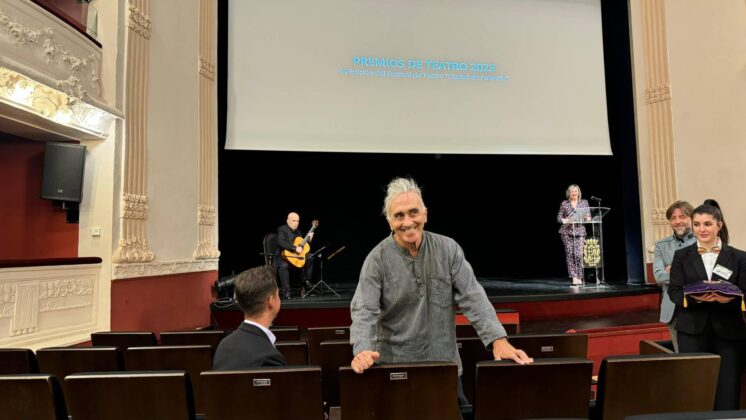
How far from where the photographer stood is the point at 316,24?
19.1ft

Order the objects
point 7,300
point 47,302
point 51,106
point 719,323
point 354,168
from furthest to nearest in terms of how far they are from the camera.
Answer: point 354,168, point 51,106, point 47,302, point 7,300, point 719,323

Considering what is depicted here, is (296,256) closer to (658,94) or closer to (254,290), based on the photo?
(254,290)

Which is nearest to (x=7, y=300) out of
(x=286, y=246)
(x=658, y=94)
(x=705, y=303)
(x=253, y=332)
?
(x=286, y=246)

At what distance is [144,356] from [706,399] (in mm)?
2100

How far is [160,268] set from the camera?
4824 mm

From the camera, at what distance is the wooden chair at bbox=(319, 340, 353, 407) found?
204 centimetres

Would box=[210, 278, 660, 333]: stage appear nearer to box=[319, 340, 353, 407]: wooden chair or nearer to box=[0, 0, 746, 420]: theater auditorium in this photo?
box=[0, 0, 746, 420]: theater auditorium

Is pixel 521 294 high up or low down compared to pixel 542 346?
down

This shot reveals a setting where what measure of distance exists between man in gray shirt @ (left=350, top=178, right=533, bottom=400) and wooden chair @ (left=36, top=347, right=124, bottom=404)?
110 centimetres

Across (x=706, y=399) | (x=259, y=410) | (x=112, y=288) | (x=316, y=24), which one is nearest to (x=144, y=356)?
(x=259, y=410)

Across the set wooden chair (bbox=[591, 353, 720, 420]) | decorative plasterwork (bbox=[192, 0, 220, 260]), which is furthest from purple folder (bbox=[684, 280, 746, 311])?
decorative plasterwork (bbox=[192, 0, 220, 260])

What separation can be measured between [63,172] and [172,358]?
3201 millimetres

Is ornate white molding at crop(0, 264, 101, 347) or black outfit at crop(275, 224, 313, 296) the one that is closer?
ornate white molding at crop(0, 264, 101, 347)

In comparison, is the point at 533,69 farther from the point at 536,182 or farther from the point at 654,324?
the point at 654,324
